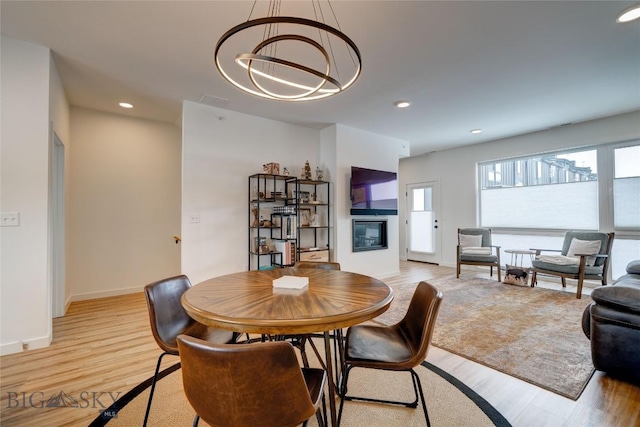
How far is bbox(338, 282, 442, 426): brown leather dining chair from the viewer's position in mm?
1325

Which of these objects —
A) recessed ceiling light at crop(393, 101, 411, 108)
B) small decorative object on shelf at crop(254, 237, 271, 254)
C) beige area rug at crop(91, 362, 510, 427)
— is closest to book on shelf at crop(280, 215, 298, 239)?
small decorative object on shelf at crop(254, 237, 271, 254)

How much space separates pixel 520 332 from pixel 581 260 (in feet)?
6.50

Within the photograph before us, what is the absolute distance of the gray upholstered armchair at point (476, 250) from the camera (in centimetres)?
481

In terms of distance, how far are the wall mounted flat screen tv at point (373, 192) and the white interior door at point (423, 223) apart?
6.25 feet

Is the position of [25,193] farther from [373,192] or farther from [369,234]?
[369,234]

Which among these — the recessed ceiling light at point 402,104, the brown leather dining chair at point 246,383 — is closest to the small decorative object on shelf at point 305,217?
the recessed ceiling light at point 402,104

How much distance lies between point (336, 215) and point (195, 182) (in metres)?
2.11

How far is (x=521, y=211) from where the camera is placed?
5312 millimetres

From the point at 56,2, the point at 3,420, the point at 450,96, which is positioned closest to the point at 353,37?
the point at 450,96

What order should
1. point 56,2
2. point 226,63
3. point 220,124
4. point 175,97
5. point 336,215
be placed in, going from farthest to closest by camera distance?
1. point 336,215
2. point 220,124
3. point 175,97
4. point 226,63
5. point 56,2

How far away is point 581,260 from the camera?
12.4ft

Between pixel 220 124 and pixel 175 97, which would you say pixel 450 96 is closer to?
pixel 220 124

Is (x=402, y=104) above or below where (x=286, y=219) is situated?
above

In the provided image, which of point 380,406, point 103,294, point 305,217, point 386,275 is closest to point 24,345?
point 103,294
